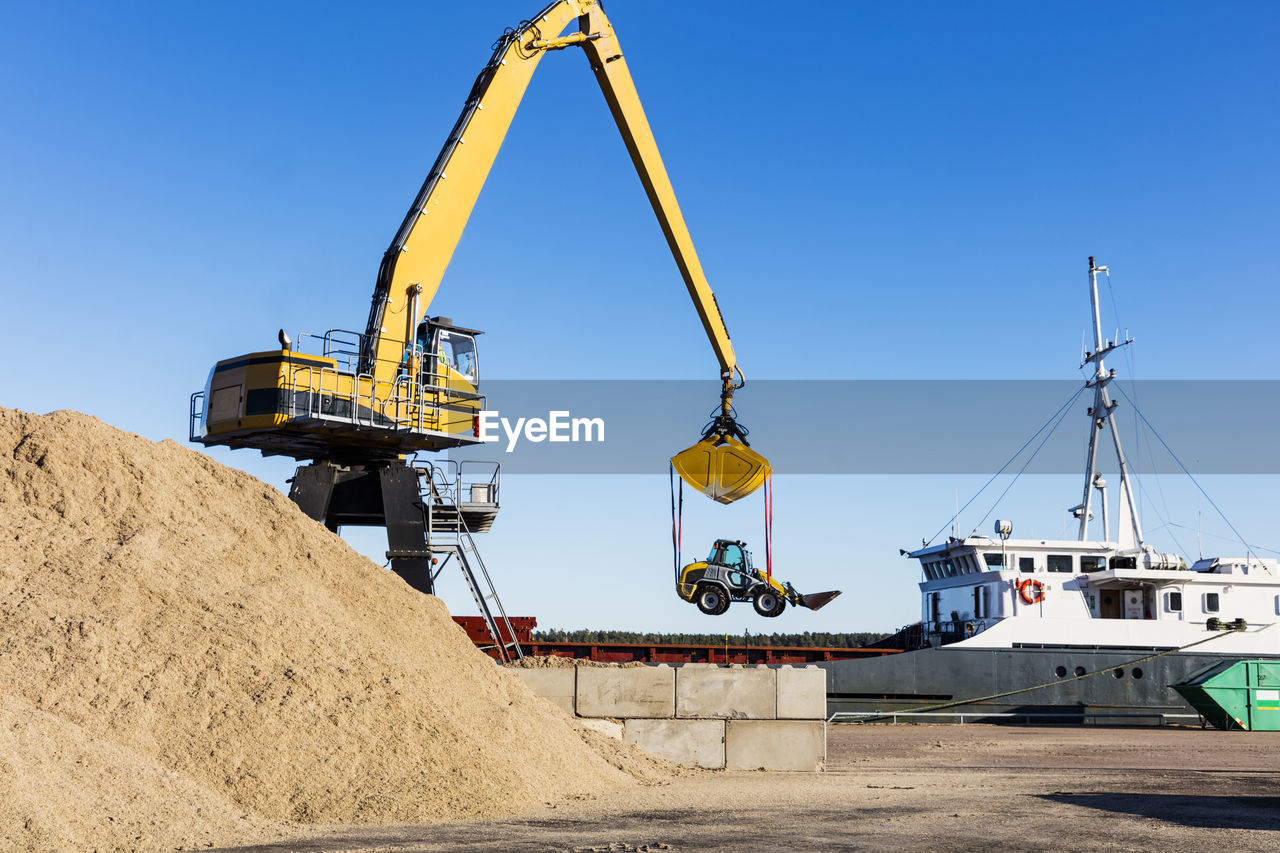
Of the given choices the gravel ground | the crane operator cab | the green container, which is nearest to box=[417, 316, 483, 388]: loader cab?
the crane operator cab

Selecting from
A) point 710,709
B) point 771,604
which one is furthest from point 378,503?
point 771,604

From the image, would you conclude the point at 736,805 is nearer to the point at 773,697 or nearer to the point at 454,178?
the point at 773,697

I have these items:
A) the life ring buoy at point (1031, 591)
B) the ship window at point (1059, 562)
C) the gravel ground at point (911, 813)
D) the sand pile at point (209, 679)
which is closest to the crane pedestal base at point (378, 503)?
the sand pile at point (209, 679)

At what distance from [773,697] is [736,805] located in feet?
12.7

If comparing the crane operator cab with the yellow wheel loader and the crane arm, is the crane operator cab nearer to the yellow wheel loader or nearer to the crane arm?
the crane arm

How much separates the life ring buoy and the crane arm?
49.4 ft

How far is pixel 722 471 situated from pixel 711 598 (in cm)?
233

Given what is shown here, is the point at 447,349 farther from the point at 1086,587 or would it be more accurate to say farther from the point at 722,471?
the point at 1086,587

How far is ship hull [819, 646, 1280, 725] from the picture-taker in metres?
29.0

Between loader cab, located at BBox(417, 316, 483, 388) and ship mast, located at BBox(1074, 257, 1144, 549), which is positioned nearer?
loader cab, located at BBox(417, 316, 483, 388)

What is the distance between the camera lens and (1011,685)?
A: 29.2 meters

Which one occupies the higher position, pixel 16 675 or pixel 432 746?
pixel 16 675

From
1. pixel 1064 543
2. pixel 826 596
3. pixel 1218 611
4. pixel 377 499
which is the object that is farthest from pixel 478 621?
pixel 1218 611

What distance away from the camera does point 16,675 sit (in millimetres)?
9602
